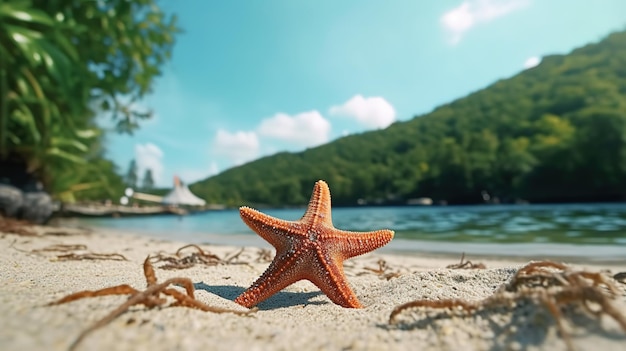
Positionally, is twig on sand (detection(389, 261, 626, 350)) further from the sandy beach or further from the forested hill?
the forested hill

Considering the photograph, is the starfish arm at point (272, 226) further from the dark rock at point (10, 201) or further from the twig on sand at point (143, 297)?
the dark rock at point (10, 201)

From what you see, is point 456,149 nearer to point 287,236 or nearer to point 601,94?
point 601,94

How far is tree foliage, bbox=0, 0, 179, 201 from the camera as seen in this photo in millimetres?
9016

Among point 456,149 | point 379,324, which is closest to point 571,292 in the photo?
point 379,324

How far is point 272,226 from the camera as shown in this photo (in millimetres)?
2803

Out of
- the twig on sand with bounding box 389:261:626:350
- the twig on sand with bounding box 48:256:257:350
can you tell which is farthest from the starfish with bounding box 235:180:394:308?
the twig on sand with bounding box 389:261:626:350

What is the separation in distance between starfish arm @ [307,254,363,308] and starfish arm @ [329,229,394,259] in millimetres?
139

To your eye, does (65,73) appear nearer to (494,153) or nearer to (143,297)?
(143,297)

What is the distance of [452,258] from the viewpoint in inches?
258

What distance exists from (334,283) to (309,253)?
0.27m

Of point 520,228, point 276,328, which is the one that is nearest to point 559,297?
point 276,328

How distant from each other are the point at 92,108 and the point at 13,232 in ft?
27.7

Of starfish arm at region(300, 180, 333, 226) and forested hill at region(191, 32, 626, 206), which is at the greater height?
forested hill at region(191, 32, 626, 206)

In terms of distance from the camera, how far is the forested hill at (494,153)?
53844mm
